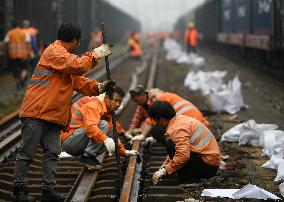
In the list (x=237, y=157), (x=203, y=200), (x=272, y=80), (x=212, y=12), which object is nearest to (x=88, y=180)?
(x=203, y=200)

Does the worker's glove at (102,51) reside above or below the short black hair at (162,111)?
above

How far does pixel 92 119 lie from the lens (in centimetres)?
602

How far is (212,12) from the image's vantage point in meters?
32.1

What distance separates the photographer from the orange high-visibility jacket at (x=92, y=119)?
5953 mm

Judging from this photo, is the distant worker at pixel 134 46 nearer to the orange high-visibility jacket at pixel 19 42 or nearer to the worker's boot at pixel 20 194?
the orange high-visibility jacket at pixel 19 42

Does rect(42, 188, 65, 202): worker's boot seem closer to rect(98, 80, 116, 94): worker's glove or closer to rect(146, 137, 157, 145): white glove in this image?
rect(98, 80, 116, 94): worker's glove

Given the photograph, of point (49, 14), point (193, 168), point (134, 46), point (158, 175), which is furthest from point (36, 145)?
point (134, 46)

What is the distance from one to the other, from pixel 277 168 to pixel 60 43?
3.01 m

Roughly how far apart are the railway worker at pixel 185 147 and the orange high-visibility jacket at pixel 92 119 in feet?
2.24

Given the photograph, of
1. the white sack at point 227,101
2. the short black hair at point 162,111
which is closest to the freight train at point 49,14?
the white sack at point 227,101

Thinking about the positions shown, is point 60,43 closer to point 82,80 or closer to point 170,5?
point 82,80

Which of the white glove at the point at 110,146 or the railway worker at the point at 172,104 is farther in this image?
the railway worker at the point at 172,104

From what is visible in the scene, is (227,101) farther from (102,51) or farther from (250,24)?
(250,24)

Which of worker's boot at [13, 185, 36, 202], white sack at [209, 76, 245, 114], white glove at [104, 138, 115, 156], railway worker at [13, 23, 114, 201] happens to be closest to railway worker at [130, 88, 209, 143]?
white glove at [104, 138, 115, 156]
